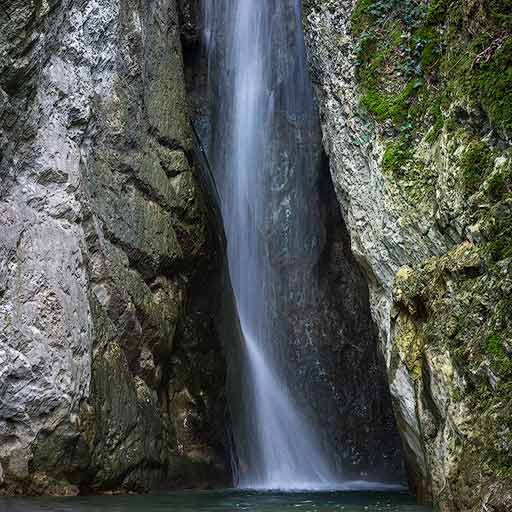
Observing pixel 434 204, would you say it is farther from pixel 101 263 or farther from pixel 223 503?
pixel 101 263

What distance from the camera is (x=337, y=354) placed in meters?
15.4

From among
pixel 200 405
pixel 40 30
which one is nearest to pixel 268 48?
pixel 40 30

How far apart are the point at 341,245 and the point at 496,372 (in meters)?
9.77

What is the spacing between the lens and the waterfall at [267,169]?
48.7ft

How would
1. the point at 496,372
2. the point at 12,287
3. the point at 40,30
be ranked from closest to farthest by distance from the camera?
the point at 496,372, the point at 12,287, the point at 40,30

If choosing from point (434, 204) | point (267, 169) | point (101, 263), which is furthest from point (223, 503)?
point (267, 169)

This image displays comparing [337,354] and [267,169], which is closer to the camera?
[337,354]

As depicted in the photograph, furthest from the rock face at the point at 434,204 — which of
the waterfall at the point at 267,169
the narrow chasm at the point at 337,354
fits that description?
the narrow chasm at the point at 337,354

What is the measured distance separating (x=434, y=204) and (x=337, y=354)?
7338 millimetres

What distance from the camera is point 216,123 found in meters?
16.0

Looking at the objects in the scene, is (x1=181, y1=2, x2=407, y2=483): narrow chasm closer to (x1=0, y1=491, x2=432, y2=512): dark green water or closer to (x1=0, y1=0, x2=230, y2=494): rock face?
(x1=0, y1=0, x2=230, y2=494): rock face

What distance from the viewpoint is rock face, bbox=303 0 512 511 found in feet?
20.9

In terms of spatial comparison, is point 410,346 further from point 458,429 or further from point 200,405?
point 200,405

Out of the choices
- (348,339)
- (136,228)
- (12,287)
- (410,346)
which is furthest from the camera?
(348,339)
